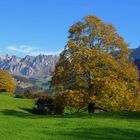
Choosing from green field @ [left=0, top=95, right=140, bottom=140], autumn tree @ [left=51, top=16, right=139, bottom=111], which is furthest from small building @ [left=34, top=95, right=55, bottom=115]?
green field @ [left=0, top=95, right=140, bottom=140]

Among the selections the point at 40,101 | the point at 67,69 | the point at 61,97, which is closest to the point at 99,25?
the point at 67,69

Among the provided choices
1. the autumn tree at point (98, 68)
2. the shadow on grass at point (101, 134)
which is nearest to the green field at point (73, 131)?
the shadow on grass at point (101, 134)

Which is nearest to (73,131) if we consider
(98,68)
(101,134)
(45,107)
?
(101,134)

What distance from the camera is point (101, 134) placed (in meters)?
26.5

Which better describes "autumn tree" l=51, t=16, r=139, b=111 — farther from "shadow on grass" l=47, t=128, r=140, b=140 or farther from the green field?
"shadow on grass" l=47, t=128, r=140, b=140

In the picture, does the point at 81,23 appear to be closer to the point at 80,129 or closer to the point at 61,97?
the point at 61,97

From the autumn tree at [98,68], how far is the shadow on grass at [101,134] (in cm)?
2165

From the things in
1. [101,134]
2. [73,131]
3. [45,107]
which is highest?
[45,107]

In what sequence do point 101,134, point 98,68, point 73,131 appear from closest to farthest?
point 101,134, point 73,131, point 98,68

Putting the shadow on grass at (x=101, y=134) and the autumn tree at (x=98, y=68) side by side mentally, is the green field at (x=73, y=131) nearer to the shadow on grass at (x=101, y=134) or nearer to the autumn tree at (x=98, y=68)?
the shadow on grass at (x=101, y=134)

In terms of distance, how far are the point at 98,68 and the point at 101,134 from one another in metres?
25.7

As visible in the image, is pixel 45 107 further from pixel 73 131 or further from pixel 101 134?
pixel 101 134

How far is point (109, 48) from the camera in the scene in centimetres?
5381

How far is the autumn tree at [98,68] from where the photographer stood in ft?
167
